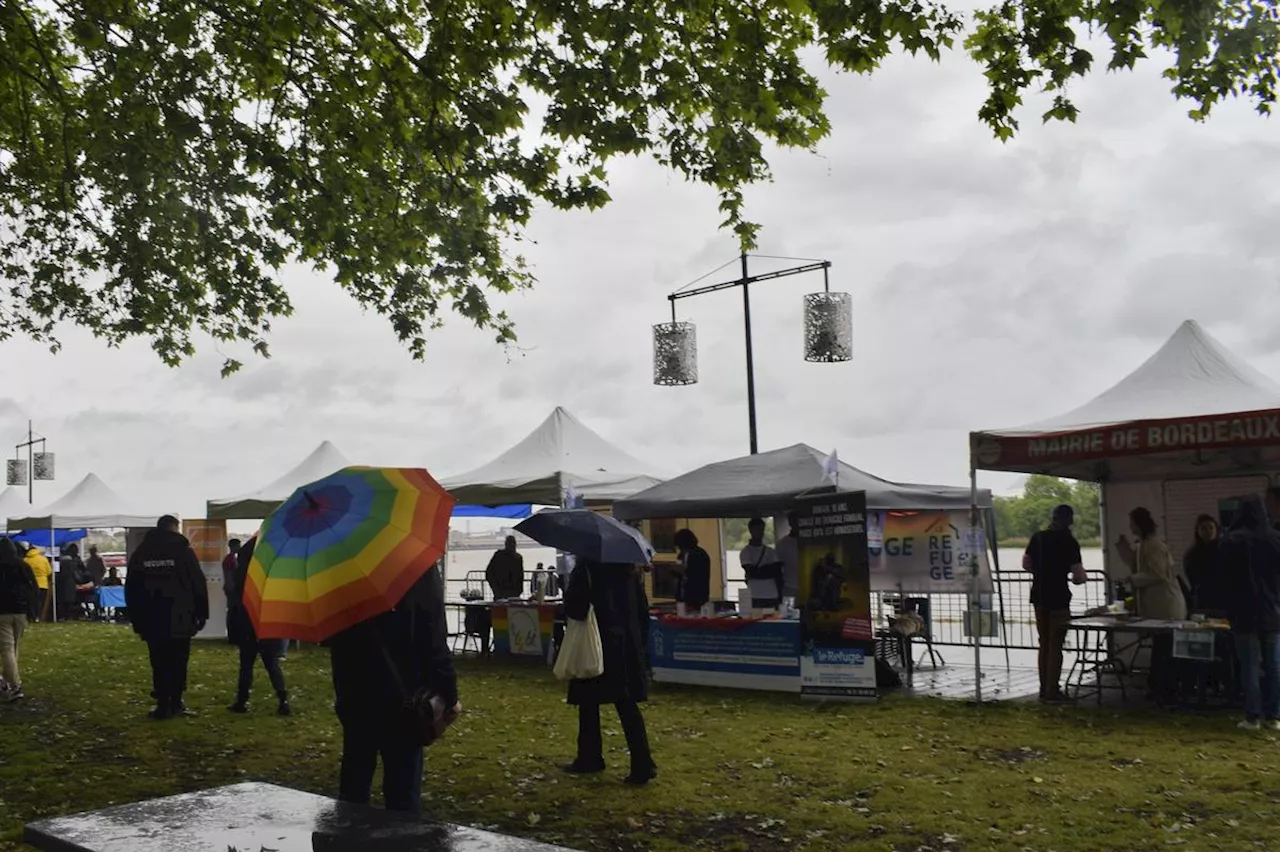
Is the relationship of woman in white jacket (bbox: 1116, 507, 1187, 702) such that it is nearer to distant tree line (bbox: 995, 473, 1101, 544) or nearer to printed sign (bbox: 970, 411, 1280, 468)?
printed sign (bbox: 970, 411, 1280, 468)

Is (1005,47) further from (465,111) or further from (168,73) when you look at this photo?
(168,73)

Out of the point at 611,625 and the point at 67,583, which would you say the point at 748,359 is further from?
the point at 67,583

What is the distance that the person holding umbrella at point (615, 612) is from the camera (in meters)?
7.97

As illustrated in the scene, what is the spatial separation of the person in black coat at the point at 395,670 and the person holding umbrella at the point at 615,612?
10.2 feet

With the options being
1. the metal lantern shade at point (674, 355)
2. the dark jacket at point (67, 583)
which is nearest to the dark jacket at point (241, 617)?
the metal lantern shade at point (674, 355)

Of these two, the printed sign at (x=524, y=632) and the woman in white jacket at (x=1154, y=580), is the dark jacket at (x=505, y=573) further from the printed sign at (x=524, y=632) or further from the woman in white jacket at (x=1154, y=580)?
the woman in white jacket at (x=1154, y=580)

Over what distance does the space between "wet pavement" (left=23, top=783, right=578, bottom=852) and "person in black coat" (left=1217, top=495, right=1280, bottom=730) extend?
8348mm

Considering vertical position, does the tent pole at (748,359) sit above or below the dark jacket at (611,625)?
above

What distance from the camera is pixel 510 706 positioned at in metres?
12.2

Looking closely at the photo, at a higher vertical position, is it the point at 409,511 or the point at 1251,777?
the point at 409,511

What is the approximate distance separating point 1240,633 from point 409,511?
7820mm

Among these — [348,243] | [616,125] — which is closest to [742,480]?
[348,243]

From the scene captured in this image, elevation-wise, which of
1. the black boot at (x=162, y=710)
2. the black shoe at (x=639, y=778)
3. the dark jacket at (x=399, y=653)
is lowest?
the black shoe at (x=639, y=778)

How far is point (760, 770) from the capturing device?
8.65 metres
